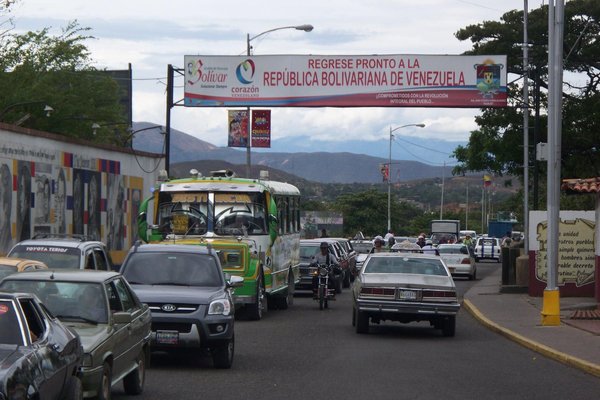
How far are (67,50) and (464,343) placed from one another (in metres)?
32.8

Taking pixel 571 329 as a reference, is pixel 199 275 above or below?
above

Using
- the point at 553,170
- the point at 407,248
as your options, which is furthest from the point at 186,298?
the point at 407,248

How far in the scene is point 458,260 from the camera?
46094 millimetres

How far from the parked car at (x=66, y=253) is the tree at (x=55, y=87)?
25.8 meters

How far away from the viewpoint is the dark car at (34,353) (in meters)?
8.34

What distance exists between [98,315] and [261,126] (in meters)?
28.2

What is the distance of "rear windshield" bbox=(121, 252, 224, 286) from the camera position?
1645 cm

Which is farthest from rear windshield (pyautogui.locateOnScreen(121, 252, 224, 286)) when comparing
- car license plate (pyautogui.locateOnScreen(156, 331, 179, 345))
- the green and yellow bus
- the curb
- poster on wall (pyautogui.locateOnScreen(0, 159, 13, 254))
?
poster on wall (pyautogui.locateOnScreen(0, 159, 13, 254))

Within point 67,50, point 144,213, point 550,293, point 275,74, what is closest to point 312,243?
point 275,74

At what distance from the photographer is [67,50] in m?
48.8

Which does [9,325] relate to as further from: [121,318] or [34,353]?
[121,318]

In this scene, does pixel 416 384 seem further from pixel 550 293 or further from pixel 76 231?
pixel 76 231

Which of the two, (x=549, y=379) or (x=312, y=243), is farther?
(x=312, y=243)

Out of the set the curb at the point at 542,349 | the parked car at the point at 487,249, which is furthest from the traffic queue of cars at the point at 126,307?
the parked car at the point at 487,249
